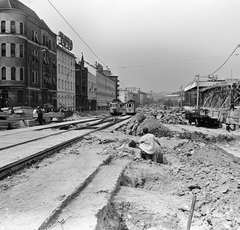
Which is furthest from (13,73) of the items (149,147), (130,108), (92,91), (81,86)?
(92,91)

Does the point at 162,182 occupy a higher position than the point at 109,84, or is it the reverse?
the point at 109,84

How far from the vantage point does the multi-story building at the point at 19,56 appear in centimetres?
3975

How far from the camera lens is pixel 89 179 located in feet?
22.4

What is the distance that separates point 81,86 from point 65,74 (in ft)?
40.5

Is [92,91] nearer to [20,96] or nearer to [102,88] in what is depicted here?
[102,88]

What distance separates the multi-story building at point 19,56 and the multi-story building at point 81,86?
23.0m

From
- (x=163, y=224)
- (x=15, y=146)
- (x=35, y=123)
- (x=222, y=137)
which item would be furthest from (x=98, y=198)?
(x=35, y=123)

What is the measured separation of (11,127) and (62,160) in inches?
612

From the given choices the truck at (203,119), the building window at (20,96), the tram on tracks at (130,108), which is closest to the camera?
the truck at (203,119)

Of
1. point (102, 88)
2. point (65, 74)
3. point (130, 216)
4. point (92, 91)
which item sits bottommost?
point (130, 216)

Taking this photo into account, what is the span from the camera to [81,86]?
242 ft

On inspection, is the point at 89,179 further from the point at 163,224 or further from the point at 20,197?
the point at 163,224

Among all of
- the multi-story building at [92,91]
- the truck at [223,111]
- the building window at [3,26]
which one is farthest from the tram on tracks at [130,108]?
the building window at [3,26]

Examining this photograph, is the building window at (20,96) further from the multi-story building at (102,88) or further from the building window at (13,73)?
the multi-story building at (102,88)
